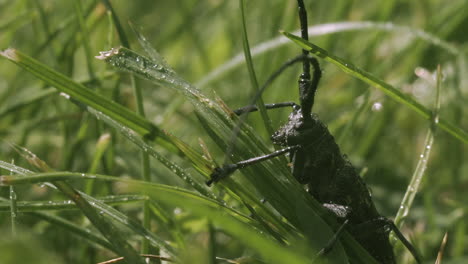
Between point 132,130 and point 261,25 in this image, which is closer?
point 132,130

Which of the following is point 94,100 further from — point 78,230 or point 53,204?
point 78,230

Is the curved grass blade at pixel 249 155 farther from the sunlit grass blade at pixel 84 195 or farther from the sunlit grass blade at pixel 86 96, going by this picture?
the sunlit grass blade at pixel 84 195

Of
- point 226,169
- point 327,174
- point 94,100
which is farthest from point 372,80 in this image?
point 94,100

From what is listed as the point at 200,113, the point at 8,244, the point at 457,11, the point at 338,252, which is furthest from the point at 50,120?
the point at 457,11

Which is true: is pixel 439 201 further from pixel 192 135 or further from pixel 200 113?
pixel 200 113

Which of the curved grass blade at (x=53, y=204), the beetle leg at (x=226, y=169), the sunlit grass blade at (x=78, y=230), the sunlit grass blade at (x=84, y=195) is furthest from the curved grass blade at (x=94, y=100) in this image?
the sunlit grass blade at (x=78, y=230)

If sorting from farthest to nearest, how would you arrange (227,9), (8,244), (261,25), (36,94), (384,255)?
(227,9)
(261,25)
(36,94)
(384,255)
(8,244)
